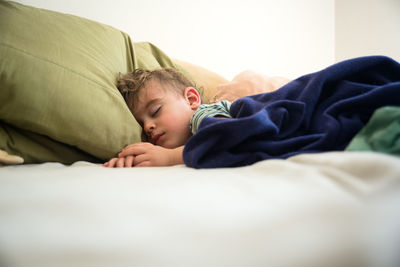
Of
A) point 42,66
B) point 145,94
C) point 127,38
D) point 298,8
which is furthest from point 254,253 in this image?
point 298,8

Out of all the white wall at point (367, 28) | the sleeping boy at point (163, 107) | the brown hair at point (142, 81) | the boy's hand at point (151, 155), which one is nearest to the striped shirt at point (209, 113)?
the sleeping boy at point (163, 107)

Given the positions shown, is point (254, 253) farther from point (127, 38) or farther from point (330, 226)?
point (127, 38)

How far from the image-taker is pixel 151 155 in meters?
0.64

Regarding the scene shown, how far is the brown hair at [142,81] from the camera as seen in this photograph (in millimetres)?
805

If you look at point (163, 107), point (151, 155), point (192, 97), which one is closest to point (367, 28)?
point (192, 97)

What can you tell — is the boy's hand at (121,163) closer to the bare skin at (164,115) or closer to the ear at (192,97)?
the bare skin at (164,115)

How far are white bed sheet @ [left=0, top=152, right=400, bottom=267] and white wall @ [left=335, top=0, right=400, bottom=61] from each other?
7.49 feet

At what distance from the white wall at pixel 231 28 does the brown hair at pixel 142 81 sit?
0.56 m

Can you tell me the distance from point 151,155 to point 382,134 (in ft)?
1.53

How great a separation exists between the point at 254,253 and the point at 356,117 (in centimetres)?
37

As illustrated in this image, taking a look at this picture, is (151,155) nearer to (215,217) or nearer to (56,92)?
(56,92)

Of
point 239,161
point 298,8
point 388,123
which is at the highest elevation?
point 298,8

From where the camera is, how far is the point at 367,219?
0.73 feet

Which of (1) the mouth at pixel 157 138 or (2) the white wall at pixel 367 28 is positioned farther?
(2) the white wall at pixel 367 28
